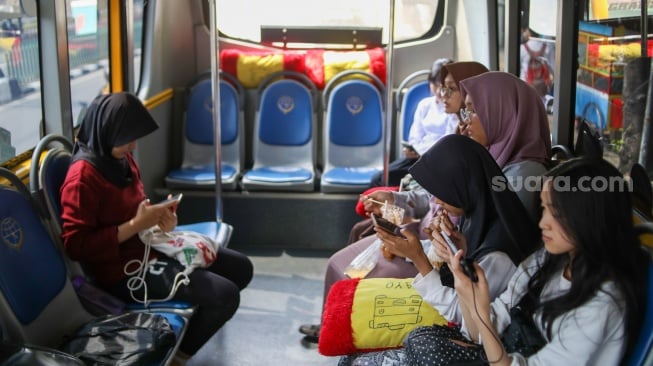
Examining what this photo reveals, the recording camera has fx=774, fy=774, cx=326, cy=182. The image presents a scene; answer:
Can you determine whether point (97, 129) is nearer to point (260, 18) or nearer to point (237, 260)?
point (237, 260)

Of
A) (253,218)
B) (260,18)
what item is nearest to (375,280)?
(253,218)

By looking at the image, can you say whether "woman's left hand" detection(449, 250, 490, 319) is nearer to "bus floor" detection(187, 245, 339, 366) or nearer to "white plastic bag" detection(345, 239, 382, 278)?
"white plastic bag" detection(345, 239, 382, 278)

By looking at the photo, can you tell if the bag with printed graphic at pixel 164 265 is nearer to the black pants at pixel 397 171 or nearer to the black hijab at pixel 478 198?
the black hijab at pixel 478 198

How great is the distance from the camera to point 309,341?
4031 millimetres

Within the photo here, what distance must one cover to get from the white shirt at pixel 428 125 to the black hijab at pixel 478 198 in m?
2.16

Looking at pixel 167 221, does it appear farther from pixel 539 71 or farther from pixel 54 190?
pixel 539 71

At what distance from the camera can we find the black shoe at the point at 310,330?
13.3ft

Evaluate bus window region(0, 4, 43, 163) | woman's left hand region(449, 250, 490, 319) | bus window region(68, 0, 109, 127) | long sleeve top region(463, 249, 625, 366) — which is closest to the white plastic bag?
woman's left hand region(449, 250, 490, 319)

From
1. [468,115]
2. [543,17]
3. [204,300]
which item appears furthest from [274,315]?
[543,17]

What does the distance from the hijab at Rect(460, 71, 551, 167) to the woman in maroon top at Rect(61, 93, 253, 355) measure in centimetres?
129

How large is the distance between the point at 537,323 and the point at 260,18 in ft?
15.8

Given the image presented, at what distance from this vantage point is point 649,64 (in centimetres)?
294

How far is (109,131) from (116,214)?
0.35 m

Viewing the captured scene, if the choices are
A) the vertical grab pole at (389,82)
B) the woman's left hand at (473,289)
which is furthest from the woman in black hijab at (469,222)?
the vertical grab pole at (389,82)
